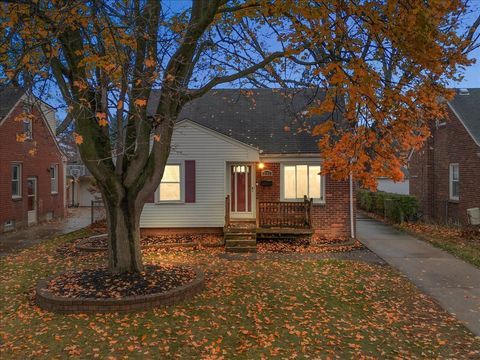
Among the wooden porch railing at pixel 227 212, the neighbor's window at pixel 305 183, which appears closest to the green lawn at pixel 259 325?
the wooden porch railing at pixel 227 212

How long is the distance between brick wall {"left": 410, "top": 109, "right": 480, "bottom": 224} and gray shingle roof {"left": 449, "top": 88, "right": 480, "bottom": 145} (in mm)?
258

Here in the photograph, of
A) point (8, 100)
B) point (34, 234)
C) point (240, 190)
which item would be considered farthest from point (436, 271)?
point (8, 100)

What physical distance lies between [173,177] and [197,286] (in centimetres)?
827

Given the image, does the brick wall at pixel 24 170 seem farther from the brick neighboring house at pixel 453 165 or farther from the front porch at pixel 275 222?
the brick neighboring house at pixel 453 165

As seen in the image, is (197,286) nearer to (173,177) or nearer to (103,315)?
(103,315)

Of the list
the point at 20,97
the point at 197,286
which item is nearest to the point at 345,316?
the point at 197,286

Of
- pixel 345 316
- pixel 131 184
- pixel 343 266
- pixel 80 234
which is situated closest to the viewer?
pixel 345 316

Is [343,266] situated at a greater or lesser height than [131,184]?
lesser

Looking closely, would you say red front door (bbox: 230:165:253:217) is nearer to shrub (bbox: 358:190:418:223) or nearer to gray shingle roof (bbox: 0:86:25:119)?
shrub (bbox: 358:190:418:223)

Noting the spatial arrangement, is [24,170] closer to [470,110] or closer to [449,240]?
[449,240]

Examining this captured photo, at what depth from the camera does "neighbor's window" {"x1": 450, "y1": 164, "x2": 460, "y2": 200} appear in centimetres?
1920

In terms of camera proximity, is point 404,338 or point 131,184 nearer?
point 404,338

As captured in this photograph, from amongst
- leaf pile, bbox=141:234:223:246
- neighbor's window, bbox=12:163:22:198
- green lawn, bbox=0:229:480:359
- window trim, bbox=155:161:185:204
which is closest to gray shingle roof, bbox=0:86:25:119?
neighbor's window, bbox=12:163:22:198

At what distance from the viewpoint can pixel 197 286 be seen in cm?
826
